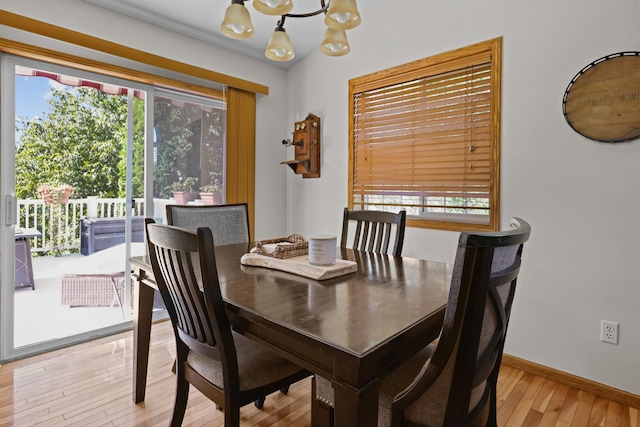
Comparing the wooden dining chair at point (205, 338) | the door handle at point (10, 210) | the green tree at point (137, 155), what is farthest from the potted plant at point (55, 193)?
the wooden dining chair at point (205, 338)

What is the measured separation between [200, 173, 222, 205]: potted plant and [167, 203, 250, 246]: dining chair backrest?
2.87 ft

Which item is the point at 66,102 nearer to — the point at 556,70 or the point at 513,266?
the point at 513,266

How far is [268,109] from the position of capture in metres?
3.59

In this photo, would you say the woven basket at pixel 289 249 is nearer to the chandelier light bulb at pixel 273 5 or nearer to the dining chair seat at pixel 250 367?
the dining chair seat at pixel 250 367

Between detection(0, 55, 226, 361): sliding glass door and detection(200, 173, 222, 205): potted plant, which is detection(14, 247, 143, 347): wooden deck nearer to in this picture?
detection(0, 55, 226, 361): sliding glass door

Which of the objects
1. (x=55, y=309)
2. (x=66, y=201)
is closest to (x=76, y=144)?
(x=66, y=201)

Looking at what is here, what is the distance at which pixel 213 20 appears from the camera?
9.04 ft

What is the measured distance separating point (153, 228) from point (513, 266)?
1.14 metres

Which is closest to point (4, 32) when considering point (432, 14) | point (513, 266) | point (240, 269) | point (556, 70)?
point (240, 269)

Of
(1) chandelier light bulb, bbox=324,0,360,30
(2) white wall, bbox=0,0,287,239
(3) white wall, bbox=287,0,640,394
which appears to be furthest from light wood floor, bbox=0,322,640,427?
(1) chandelier light bulb, bbox=324,0,360,30

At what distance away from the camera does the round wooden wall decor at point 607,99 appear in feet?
5.81

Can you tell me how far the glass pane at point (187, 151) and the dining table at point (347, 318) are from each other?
1.62 metres

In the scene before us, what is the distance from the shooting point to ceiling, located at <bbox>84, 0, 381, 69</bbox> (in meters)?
2.51

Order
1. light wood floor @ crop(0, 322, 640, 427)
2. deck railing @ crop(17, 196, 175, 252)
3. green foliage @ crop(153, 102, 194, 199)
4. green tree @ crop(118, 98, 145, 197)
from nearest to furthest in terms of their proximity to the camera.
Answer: light wood floor @ crop(0, 322, 640, 427) → deck railing @ crop(17, 196, 175, 252) → green tree @ crop(118, 98, 145, 197) → green foliage @ crop(153, 102, 194, 199)
